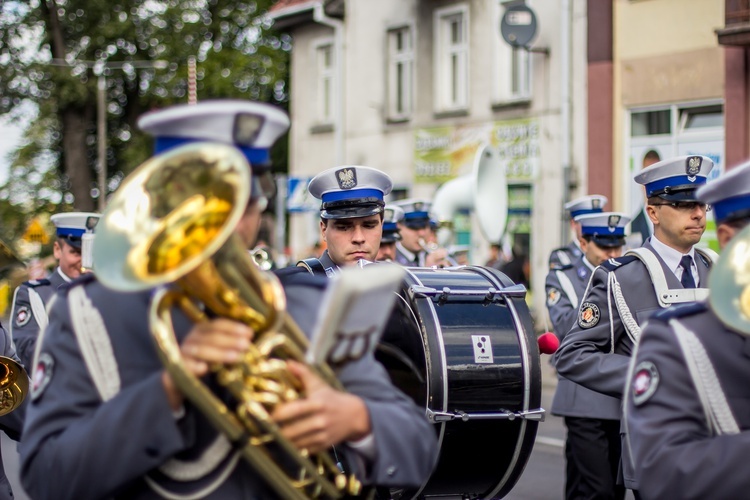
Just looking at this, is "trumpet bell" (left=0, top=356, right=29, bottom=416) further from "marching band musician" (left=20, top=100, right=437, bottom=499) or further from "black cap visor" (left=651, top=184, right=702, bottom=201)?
"black cap visor" (left=651, top=184, right=702, bottom=201)

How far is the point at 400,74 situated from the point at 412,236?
12921mm

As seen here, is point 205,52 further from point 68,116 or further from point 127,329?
point 127,329

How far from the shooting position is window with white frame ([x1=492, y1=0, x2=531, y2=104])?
19781 mm

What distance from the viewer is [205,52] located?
33.7 metres

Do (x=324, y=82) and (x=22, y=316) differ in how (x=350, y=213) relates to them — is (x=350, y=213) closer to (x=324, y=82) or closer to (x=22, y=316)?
(x=22, y=316)

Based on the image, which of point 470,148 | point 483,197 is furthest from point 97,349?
point 470,148

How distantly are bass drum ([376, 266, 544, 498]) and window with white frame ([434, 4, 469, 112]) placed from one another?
16048 millimetres

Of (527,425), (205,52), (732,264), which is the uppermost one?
(205,52)

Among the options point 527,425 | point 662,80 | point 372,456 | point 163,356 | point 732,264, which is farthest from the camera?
point 662,80

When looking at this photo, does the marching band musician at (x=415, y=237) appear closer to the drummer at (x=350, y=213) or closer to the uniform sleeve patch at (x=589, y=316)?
the drummer at (x=350, y=213)

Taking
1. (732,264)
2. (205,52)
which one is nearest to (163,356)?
(732,264)

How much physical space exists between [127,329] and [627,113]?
1612 centimetres

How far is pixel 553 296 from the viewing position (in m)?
7.77

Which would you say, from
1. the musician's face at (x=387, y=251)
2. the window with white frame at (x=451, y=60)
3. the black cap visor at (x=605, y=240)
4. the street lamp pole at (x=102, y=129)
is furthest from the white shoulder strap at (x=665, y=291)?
the street lamp pole at (x=102, y=129)
